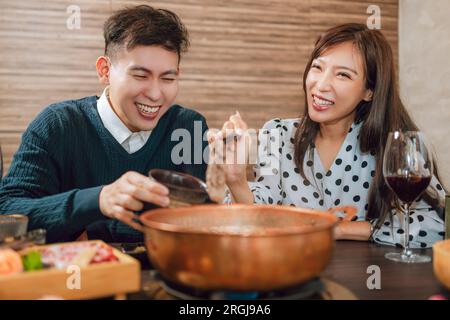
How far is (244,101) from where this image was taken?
321 cm

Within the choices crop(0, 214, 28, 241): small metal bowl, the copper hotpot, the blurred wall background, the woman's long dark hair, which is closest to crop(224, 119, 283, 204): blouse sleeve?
the woman's long dark hair

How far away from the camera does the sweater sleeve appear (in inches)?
42.8

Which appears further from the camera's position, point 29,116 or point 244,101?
point 244,101

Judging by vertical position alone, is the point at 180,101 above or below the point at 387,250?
above

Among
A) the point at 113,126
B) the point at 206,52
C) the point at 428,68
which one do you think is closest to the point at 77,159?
the point at 113,126

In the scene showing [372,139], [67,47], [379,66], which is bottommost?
[372,139]

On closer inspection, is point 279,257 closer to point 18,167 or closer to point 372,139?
point 18,167

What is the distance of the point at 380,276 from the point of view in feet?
2.74

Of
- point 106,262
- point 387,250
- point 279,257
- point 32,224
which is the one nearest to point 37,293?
point 106,262

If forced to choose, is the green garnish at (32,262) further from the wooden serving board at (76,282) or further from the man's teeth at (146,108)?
the man's teeth at (146,108)

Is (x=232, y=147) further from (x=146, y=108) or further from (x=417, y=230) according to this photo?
(x=417, y=230)

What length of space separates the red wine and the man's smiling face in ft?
2.57

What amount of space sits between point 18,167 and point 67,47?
63.7 inches

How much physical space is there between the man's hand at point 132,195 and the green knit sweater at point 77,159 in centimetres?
43
